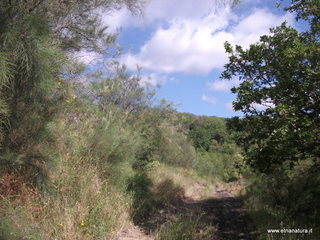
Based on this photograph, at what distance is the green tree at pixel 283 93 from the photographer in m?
5.27

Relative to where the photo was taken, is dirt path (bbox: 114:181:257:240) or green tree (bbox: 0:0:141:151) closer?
green tree (bbox: 0:0:141:151)

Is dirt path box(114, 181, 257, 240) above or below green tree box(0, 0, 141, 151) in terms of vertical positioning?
below

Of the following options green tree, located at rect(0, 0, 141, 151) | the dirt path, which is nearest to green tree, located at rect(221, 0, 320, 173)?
the dirt path

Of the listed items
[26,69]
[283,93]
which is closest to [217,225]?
[283,93]

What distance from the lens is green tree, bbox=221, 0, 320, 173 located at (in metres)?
5.27

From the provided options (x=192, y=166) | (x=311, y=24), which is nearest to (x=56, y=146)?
(x=311, y=24)

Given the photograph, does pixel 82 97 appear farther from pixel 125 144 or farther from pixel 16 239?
pixel 16 239

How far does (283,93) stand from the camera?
5812 millimetres

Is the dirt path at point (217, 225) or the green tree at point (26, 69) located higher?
the green tree at point (26, 69)

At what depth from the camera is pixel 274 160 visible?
6266mm

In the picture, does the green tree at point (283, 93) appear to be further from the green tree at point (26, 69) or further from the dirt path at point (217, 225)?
the green tree at point (26, 69)

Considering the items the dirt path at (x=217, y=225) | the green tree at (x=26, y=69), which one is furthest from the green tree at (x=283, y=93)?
the green tree at (x=26, y=69)

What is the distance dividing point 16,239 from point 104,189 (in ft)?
8.74

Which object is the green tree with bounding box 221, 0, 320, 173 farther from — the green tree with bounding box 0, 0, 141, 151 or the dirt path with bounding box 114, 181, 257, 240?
the green tree with bounding box 0, 0, 141, 151
